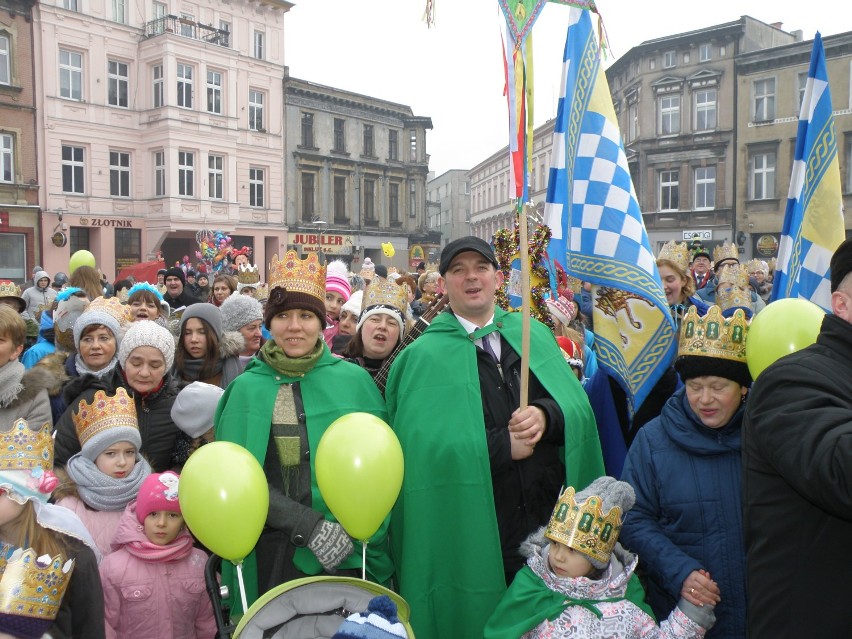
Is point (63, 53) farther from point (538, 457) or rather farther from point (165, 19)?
point (538, 457)

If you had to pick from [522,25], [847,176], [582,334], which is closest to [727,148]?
[847,176]

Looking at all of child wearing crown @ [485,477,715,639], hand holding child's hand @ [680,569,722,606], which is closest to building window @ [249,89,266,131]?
child wearing crown @ [485,477,715,639]

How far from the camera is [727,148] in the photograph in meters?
32.8

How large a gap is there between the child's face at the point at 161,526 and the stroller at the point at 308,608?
840mm

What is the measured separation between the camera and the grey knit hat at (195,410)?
3.69 m

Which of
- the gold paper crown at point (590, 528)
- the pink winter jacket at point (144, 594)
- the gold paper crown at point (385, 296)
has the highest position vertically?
the gold paper crown at point (385, 296)

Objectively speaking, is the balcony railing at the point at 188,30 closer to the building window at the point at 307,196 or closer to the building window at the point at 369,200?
the building window at the point at 307,196

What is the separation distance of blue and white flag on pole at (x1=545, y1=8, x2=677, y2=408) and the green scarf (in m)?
1.63

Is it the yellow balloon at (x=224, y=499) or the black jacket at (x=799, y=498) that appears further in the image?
the yellow balloon at (x=224, y=499)

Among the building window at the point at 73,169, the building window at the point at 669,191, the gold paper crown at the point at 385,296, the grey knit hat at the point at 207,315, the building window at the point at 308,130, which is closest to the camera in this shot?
the grey knit hat at the point at 207,315

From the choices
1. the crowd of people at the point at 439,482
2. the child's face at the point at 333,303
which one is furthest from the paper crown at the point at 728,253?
the crowd of people at the point at 439,482

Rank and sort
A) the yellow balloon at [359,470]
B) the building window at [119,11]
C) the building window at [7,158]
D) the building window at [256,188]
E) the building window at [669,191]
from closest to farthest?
the yellow balloon at [359,470] → the building window at [7,158] → the building window at [119,11] → the building window at [256,188] → the building window at [669,191]

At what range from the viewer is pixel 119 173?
90.6ft

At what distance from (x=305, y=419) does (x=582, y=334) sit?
341 cm
